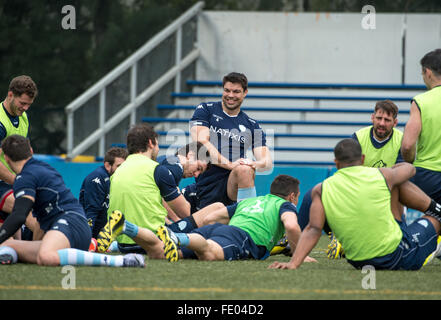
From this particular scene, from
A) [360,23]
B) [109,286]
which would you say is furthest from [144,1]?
[109,286]

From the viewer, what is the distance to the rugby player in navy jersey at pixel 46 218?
5.99 m

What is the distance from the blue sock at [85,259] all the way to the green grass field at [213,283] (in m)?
0.08

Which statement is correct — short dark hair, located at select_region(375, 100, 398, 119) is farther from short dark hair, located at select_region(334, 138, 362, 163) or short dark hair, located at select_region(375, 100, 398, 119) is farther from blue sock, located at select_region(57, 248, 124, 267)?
blue sock, located at select_region(57, 248, 124, 267)

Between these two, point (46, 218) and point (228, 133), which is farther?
point (228, 133)

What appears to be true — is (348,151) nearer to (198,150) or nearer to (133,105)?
(198,150)

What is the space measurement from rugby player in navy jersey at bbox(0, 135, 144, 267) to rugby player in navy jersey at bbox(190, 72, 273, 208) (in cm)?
248

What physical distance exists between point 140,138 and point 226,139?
1.93 meters

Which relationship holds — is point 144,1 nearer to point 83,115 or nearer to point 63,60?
point 63,60

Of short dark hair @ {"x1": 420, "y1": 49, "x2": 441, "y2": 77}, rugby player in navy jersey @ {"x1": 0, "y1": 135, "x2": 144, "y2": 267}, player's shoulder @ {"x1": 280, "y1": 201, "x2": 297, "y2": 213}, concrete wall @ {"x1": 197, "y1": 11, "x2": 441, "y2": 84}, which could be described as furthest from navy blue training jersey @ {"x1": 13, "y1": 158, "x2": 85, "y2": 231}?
concrete wall @ {"x1": 197, "y1": 11, "x2": 441, "y2": 84}

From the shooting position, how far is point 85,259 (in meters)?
6.02

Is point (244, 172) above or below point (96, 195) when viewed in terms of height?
above

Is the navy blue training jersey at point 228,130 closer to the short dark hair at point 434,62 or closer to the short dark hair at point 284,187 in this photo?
the short dark hair at point 284,187

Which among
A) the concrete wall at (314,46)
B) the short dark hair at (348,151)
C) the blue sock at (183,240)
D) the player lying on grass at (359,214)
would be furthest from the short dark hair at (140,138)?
the concrete wall at (314,46)

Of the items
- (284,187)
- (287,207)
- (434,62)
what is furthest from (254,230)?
(434,62)
